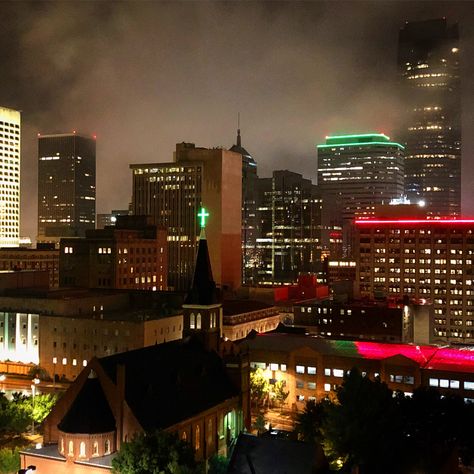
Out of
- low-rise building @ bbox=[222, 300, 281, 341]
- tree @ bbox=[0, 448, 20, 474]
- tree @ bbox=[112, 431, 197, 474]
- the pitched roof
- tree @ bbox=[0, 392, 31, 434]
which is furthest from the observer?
low-rise building @ bbox=[222, 300, 281, 341]

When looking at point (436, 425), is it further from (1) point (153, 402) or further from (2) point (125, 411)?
(2) point (125, 411)

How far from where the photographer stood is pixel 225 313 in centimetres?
14112

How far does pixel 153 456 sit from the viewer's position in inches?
2245

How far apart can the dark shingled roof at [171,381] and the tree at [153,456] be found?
14.4ft

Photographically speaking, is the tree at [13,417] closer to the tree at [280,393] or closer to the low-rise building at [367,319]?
the tree at [280,393]

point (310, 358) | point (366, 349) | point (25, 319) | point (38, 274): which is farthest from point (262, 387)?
point (38, 274)

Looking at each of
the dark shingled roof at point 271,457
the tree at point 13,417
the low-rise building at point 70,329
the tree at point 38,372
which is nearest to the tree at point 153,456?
the dark shingled roof at point 271,457

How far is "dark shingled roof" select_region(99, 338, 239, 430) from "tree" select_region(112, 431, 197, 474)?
4400mm

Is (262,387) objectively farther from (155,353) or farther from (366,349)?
(155,353)

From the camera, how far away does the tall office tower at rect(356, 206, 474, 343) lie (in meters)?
179

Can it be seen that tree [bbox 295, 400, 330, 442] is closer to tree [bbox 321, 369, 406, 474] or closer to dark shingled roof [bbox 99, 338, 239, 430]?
tree [bbox 321, 369, 406, 474]

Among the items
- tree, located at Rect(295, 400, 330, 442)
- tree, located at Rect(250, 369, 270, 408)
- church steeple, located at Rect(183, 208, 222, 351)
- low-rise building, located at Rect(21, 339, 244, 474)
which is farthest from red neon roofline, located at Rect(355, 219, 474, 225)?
low-rise building, located at Rect(21, 339, 244, 474)

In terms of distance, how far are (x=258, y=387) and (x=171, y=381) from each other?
28710mm

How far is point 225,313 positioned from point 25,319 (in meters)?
40.9
